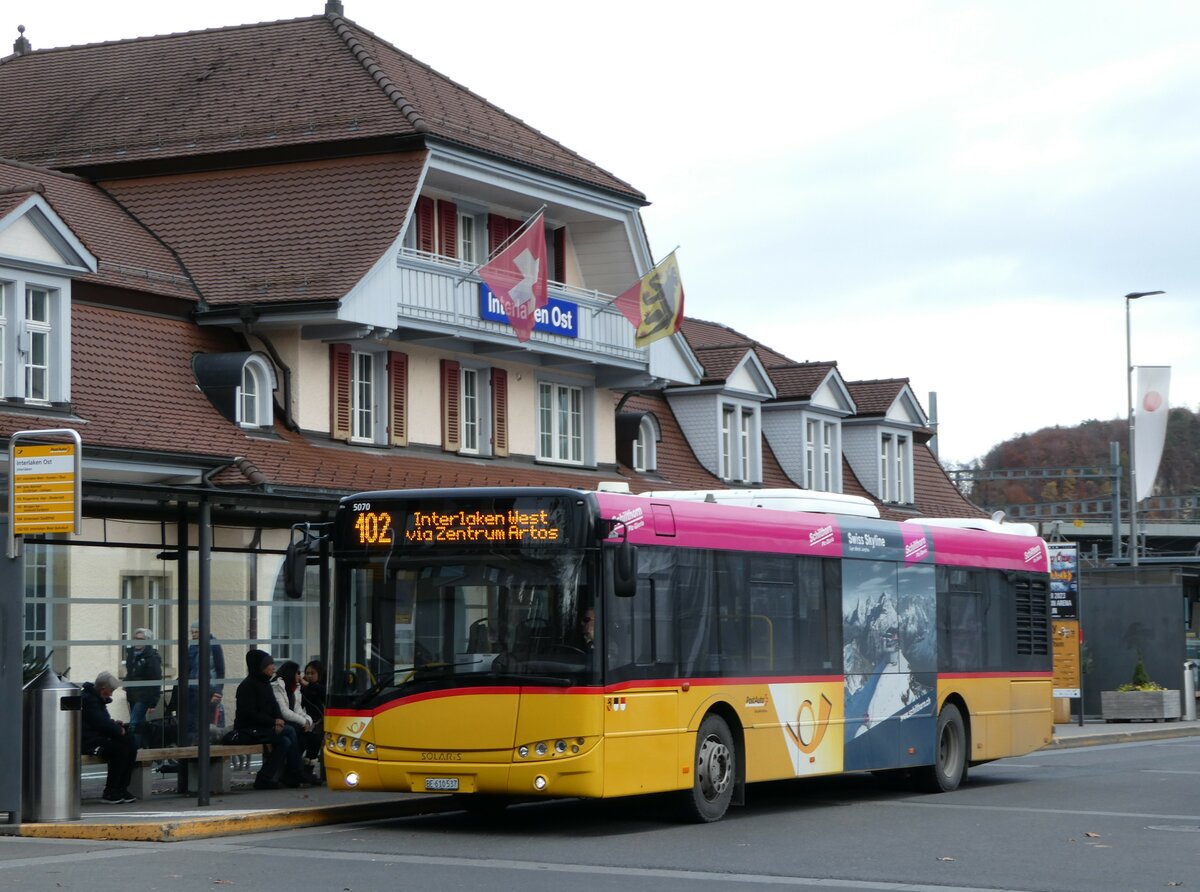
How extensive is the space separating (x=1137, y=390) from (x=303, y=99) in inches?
780

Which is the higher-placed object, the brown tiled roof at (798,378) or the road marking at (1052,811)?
the brown tiled roof at (798,378)

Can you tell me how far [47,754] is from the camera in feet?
53.1

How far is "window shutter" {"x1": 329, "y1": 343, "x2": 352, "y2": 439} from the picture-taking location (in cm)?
2952

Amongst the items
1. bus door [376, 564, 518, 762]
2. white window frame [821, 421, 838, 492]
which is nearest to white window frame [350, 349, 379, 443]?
bus door [376, 564, 518, 762]

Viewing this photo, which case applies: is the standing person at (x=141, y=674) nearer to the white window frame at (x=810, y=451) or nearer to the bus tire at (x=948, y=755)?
the bus tire at (x=948, y=755)

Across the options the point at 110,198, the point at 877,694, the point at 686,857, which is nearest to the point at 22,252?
the point at 110,198

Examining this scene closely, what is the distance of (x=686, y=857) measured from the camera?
1438 centimetres

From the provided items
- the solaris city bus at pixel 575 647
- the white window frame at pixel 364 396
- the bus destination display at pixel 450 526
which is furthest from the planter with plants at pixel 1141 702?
the bus destination display at pixel 450 526

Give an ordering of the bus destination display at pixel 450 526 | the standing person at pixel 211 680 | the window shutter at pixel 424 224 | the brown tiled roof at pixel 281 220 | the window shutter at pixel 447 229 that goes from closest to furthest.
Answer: the bus destination display at pixel 450 526 → the standing person at pixel 211 680 → the brown tiled roof at pixel 281 220 → the window shutter at pixel 424 224 → the window shutter at pixel 447 229

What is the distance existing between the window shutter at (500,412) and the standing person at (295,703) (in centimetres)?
1246

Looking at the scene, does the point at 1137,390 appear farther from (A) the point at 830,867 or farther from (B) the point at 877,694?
(A) the point at 830,867

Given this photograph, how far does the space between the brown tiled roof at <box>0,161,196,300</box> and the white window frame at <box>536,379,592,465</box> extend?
776 cm

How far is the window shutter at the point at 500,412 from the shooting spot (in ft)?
109

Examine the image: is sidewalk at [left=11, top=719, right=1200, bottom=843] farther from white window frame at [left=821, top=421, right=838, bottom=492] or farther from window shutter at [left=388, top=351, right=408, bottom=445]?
white window frame at [left=821, top=421, right=838, bottom=492]
